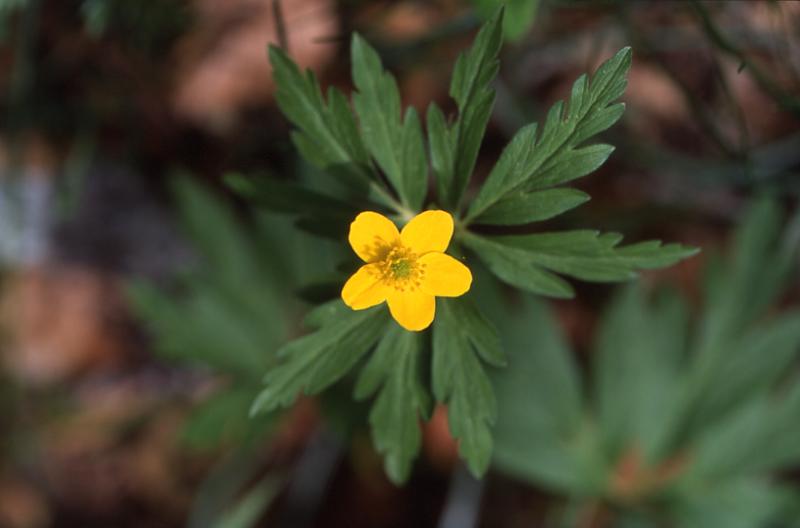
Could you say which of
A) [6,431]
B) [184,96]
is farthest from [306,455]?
[184,96]

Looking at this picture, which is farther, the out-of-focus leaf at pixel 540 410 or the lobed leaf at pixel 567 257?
the out-of-focus leaf at pixel 540 410

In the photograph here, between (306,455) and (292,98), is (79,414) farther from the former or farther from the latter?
(292,98)

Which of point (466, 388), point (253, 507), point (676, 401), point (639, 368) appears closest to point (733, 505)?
point (676, 401)

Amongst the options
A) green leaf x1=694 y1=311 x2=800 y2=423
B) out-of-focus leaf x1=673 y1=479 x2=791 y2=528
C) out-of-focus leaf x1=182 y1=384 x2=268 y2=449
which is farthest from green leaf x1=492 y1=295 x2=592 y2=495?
out-of-focus leaf x1=182 y1=384 x2=268 y2=449

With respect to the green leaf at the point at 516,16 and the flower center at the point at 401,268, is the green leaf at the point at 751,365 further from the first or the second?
the flower center at the point at 401,268

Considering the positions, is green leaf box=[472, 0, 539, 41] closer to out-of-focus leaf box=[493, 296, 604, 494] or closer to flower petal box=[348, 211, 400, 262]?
flower petal box=[348, 211, 400, 262]

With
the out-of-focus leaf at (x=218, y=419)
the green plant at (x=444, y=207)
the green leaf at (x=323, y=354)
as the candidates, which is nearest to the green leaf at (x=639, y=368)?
the out-of-focus leaf at (x=218, y=419)

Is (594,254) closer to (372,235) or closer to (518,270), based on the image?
(518,270)
